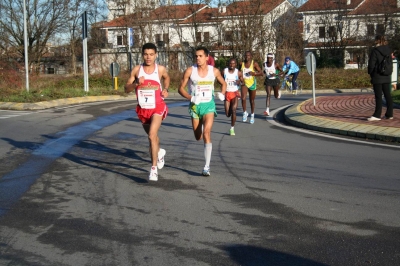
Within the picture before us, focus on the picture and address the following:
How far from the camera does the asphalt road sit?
5.04 m

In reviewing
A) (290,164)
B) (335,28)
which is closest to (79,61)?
(335,28)

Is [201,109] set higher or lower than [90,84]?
lower

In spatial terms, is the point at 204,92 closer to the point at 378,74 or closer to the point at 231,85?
the point at 231,85

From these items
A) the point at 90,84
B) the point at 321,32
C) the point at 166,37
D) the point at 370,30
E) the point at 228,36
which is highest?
the point at 321,32

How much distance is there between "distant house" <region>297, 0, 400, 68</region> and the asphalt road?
42225 mm

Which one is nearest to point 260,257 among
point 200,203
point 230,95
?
point 200,203

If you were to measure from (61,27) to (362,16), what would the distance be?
28344mm

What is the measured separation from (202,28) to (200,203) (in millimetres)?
44647

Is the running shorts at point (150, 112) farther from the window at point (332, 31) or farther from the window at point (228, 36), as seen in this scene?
the window at point (332, 31)

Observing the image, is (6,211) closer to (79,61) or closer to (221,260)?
(221,260)

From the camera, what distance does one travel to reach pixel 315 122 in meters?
14.2

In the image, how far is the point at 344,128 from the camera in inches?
510

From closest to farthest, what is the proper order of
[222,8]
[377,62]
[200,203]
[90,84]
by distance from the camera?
1. [200,203]
2. [377,62]
3. [90,84]
4. [222,8]

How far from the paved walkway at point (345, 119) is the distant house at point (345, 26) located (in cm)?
3388
